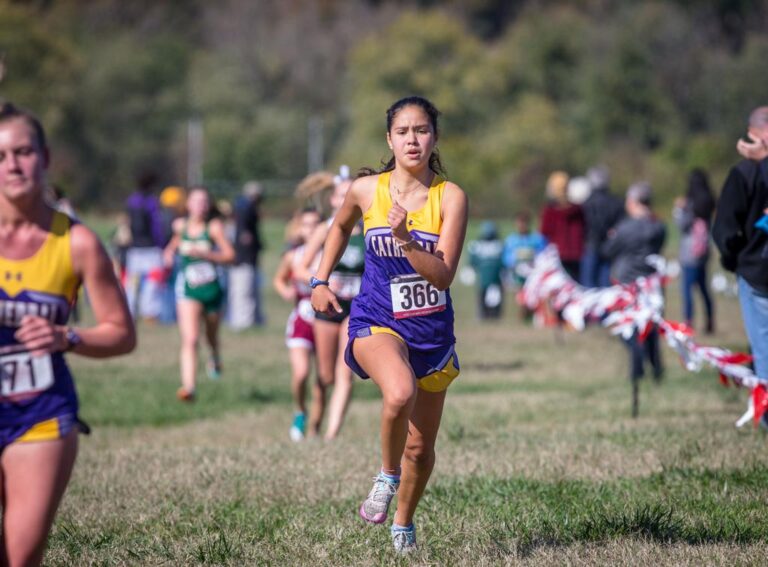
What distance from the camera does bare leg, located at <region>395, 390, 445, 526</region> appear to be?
6.05m

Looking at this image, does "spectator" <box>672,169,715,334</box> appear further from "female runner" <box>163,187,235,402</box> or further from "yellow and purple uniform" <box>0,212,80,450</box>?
"yellow and purple uniform" <box>0,212,80,450</box>

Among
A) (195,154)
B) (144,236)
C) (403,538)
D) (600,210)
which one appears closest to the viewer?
(403,538)

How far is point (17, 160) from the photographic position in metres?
4.39

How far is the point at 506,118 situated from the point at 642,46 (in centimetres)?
985

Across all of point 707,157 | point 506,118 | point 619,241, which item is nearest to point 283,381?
point 619,241

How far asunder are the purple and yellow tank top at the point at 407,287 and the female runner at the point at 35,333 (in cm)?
179

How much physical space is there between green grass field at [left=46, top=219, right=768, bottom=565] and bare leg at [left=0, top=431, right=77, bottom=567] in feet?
5.76

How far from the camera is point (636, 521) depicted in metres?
6.44

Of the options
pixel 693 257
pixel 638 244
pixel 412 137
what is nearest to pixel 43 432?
pixel 412 137

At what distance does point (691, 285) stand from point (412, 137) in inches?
631

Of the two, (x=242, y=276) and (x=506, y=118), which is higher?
(x=506, y=118)

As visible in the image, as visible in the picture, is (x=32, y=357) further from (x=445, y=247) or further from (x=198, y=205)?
(x=198, y=205)

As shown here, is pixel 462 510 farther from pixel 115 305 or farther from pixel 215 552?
pixel 115 305

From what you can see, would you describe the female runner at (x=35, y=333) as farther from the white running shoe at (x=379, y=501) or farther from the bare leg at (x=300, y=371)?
the bare leg at (x=300, y=371)
